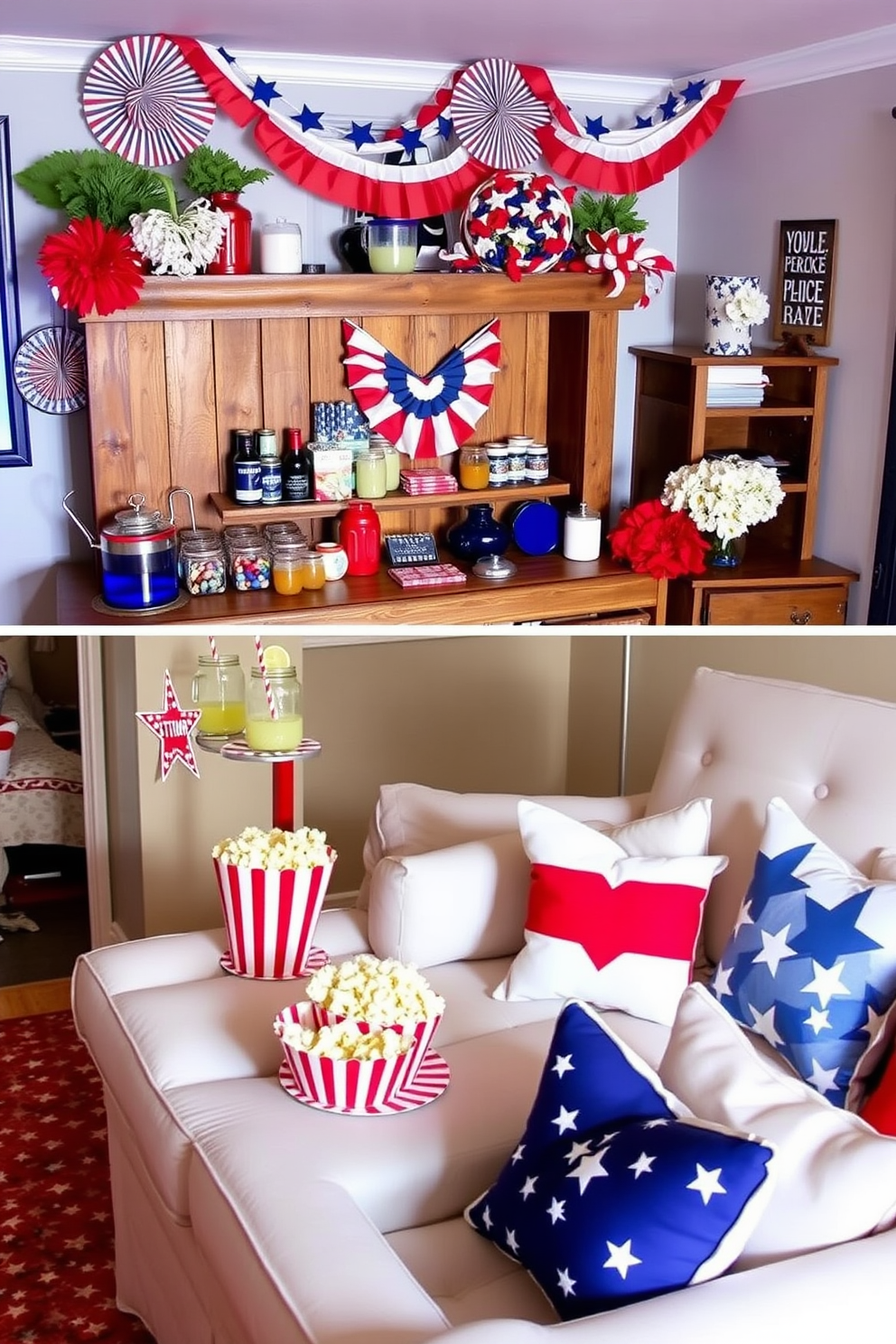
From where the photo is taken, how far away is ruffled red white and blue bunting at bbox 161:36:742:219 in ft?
11.5

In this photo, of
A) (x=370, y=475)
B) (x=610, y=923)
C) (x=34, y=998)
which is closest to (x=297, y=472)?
(x=370, y=475)

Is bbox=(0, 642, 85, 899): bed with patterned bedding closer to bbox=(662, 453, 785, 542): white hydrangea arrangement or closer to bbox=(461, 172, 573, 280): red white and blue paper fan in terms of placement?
bbox=(461, 172, 573, 280): red white and blue paper fan

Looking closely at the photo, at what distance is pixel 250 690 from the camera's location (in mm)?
2490

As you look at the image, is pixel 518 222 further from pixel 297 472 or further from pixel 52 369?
pixel 52 369

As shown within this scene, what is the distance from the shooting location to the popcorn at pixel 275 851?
1.99 meters

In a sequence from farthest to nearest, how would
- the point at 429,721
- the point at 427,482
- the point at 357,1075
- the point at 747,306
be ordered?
the point at 429,721, the point at 427,482, the point at 747,306, the point at 357,1075

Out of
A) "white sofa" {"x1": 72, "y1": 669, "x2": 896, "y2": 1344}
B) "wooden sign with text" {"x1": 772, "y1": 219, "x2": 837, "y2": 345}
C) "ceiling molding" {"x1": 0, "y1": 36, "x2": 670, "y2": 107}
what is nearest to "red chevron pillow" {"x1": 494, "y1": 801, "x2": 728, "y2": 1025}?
"white sofa" {"x1": 72, "y1": 669, "x2": 896, "y2": 1344}

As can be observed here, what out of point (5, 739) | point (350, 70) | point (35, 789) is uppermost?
point (350, 70)

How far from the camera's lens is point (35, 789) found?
3.63 meters

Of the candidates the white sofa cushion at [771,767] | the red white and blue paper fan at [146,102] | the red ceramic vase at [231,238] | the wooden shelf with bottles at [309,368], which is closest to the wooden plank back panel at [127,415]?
the wooden shelf with bottles at [309,368]

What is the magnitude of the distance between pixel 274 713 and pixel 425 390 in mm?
1617

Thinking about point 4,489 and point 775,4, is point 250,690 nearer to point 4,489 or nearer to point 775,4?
point 4,489

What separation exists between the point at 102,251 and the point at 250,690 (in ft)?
4.11

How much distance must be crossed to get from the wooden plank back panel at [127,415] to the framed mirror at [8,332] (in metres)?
0.33
